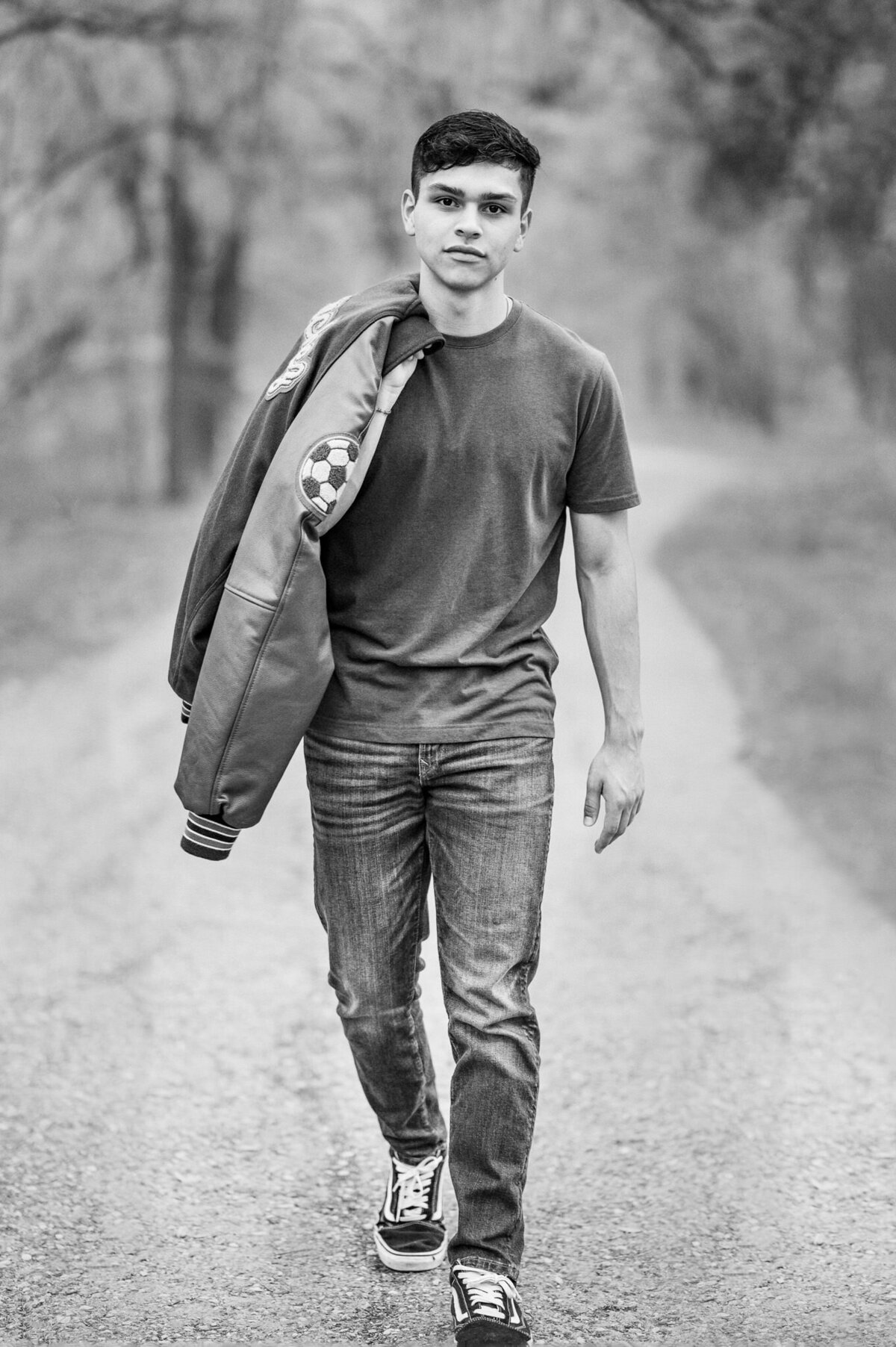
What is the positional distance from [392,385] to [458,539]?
1.01 feet

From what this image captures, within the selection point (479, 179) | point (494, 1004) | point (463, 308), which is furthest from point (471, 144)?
point (494, 1004)

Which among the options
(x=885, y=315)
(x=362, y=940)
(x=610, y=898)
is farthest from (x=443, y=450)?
(x=885, y=315)

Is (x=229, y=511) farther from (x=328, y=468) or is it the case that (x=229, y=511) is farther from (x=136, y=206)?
(x=136, y=206)

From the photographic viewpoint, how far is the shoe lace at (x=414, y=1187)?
329 centimetres

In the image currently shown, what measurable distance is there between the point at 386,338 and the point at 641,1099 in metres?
2.17

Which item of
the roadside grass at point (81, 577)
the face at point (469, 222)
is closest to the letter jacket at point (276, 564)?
the face at point (469, 222)

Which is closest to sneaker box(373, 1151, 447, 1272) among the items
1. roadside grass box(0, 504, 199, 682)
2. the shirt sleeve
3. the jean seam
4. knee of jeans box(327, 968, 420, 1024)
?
the jean seam

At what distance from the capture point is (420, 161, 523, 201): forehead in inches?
115

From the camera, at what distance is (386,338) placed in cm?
291

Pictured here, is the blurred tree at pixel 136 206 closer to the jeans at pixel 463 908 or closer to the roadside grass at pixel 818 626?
the roadside grass at pixel 818 626

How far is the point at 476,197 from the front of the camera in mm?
2922

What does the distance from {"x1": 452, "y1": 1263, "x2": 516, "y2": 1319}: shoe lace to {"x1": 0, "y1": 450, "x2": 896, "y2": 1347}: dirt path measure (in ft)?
0.54

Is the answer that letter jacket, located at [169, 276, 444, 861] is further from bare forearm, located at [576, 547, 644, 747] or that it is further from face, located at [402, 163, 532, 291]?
bare forearm, located at [576, 547, 644, 747]

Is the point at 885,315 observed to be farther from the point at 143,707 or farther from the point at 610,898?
the point at 610,898
